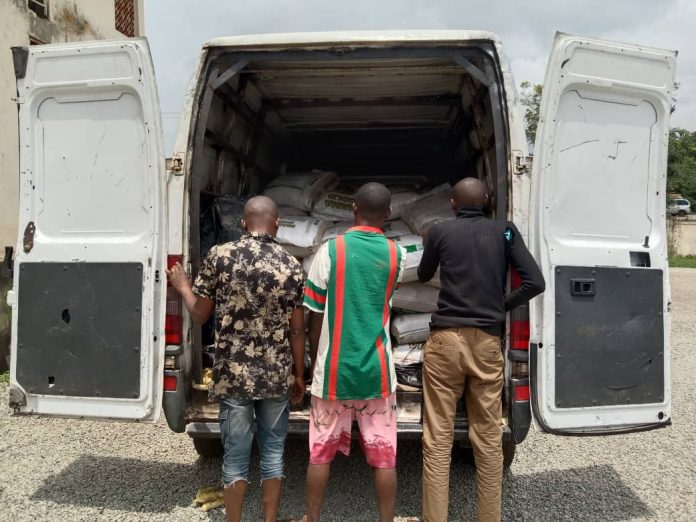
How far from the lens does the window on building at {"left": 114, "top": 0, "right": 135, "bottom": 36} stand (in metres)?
8.85

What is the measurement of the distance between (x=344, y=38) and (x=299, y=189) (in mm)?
1740

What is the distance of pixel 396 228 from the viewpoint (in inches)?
160

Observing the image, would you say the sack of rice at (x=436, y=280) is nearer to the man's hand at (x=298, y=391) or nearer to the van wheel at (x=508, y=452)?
the van wheel at (x=508, y=452)

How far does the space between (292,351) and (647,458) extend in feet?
8.65

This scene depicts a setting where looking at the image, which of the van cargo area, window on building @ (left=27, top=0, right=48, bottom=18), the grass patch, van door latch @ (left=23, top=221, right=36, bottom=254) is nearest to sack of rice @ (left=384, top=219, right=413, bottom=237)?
the van cargo area

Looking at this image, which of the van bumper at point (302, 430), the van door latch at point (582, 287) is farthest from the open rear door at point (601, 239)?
the van bumper at point (302, 430)

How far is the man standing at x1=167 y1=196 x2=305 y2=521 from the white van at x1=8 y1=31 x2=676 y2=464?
0.82ft

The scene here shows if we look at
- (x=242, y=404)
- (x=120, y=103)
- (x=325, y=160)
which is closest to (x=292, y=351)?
(x=242, y=404)

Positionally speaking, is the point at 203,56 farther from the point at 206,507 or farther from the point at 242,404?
the point at 206,507

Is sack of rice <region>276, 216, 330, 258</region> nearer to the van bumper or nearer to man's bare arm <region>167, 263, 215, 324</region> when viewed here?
man's bare arm <region>167, 263, 215, 324</region>

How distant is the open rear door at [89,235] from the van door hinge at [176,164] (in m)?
0.08

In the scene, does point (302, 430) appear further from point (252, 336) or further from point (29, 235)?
point (29, 235)

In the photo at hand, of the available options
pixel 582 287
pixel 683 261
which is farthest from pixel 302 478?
pixel 683 261

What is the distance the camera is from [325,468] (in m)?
2.55
